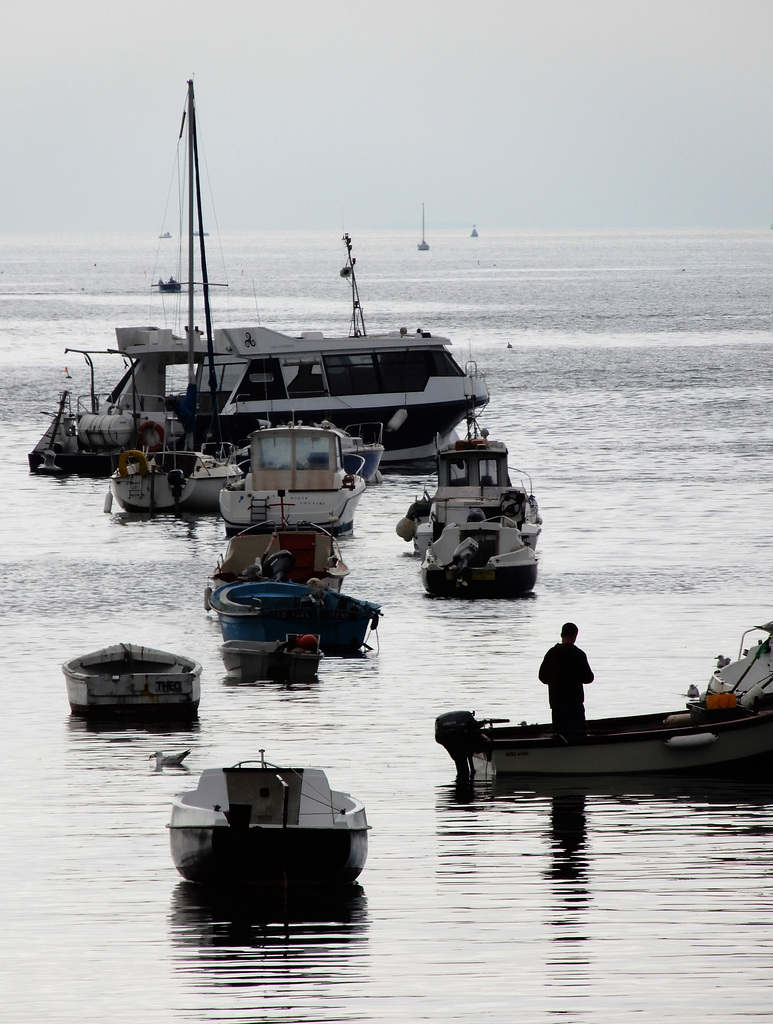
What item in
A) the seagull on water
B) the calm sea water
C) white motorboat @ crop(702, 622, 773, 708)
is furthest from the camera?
the seagull on water

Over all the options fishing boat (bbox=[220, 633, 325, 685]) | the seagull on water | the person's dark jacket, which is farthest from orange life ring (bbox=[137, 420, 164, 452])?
the person's dark jacket

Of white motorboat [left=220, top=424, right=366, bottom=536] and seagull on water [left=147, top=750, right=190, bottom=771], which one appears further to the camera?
white motorboat [left=220, top=424, right=366, bottom=536]

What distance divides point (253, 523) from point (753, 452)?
80.9 feet

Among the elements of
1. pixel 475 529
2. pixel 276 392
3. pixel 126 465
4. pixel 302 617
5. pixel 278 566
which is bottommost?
pixel 302 617

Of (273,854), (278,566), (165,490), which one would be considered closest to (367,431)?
(165,490)

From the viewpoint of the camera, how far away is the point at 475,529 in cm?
3312

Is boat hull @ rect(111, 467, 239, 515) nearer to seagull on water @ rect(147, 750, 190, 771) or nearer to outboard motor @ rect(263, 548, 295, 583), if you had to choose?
outboard motor @ rect(263, 548, 295, 583)

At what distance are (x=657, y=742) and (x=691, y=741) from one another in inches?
15.6

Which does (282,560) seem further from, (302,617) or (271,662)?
(271,662)

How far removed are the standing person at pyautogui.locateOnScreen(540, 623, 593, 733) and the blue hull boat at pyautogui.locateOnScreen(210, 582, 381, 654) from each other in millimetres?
8573

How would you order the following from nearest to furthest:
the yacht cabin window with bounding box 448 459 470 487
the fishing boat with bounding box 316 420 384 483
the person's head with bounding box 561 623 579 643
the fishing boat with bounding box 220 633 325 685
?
1. the person's head with bounding box 561 623 579 643
2. the fishing boat with bounding box 220 633 325 685
3. the yacht cabin window with bounding box 448 459 470 487
4. the fishing boat with bounding box 316 420 384 483

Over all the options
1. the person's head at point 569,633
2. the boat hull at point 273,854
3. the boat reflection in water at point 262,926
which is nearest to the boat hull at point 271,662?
the person's head at point 569,633

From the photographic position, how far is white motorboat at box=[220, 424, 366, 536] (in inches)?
1532

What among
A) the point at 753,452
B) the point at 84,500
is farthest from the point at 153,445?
the point at 753,452
